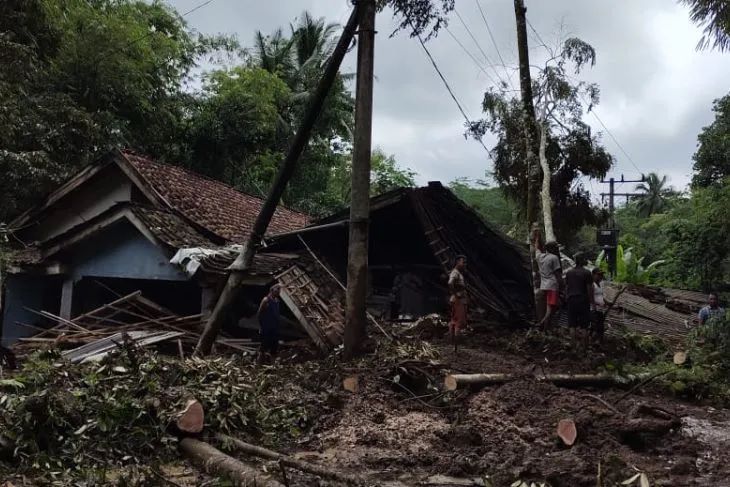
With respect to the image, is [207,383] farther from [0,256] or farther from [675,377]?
[0,256]

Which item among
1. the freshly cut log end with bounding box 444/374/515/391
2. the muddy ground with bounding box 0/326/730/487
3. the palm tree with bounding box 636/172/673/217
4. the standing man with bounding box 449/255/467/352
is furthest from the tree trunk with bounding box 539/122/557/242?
the palm tree with bounding box 636/172/673/217

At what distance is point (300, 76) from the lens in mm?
29516

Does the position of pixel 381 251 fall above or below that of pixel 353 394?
above

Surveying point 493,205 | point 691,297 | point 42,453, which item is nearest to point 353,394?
point 42,453

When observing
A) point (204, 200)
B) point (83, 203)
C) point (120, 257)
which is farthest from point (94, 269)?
point (204, 200)

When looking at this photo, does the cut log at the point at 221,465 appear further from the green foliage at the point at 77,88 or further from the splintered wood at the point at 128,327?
the green foliage at the point at 77,88

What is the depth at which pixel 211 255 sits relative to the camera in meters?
12.1

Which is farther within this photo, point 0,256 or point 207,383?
point 0,256

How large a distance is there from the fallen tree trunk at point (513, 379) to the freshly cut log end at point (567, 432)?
192 cm

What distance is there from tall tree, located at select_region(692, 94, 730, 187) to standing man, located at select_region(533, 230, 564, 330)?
12.7 metres

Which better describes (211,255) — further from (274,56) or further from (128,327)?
(274,56)

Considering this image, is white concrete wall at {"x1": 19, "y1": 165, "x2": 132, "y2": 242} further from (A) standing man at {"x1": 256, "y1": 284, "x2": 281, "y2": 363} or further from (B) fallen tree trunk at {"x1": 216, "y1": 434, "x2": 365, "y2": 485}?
(B) fallen tree trunk at {"x1": 216, "y1": 434, "x2": 365, "y2": 485}

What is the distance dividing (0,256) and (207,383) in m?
8.54

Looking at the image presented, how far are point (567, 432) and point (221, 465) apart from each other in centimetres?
313
